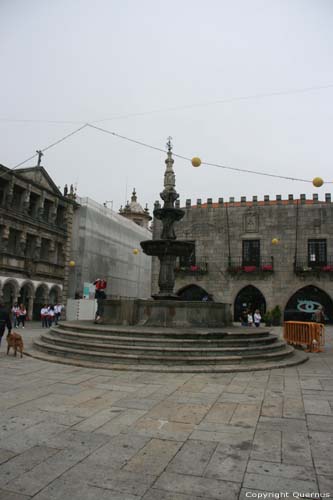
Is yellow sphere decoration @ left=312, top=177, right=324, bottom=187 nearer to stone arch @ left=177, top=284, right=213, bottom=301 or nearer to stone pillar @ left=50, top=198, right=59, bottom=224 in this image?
stone arch @ left=177, top=284, right=213, bottom=301

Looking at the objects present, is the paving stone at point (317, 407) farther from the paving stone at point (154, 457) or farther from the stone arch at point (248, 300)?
the stone arch at point (248, 300)

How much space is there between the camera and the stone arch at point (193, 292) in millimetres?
34312

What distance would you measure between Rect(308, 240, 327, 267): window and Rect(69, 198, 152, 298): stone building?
14472 millimetres

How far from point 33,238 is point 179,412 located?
28.9 m

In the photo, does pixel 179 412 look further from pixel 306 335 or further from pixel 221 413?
pixel 306 335

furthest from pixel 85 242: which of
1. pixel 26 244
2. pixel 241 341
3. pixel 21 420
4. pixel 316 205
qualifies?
pixel 21 420

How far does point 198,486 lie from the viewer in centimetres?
368

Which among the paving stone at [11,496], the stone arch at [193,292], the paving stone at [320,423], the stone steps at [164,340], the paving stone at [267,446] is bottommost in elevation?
the paving stone at [11,496]

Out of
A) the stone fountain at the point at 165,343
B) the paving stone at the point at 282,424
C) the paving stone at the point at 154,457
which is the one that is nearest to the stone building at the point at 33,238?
the stone fountain at the point at 165,343

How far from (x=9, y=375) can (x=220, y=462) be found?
5.96 metres

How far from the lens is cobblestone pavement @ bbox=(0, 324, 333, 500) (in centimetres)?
366

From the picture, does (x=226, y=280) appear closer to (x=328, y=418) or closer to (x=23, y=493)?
(x=328, y=418)

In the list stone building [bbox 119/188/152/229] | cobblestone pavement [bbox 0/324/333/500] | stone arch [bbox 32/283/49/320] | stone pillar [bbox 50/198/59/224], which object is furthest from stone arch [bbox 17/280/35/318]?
stone building [bbox 119/188/152/229]

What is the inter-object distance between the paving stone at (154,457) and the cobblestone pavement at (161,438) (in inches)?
0.5
